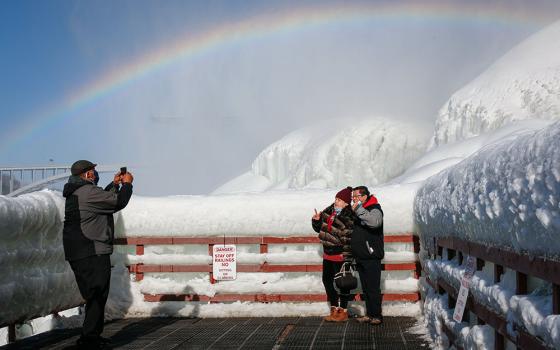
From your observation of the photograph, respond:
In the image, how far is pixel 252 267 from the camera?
1102cm

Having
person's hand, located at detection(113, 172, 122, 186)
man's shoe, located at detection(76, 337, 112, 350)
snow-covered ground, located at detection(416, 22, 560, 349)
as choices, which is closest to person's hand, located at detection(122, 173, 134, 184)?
person's hand, located at detection(113, 172, 122, 186)

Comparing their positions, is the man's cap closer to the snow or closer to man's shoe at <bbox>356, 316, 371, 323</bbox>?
the snow

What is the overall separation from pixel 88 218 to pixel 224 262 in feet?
11.6

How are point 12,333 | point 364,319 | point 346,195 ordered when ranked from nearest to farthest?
1. point 12,333
2. point 364,319
3. point 346,195

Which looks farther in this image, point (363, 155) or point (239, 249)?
point (363, 155)

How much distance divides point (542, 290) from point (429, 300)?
4.91 metres

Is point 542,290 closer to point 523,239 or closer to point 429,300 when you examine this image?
point 523,239

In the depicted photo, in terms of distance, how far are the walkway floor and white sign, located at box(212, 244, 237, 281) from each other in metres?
0.75

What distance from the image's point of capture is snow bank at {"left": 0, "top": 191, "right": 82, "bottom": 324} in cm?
828

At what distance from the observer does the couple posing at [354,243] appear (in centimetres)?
945

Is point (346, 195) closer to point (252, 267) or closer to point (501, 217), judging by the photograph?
point (252, 267)

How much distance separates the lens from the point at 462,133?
42.6m

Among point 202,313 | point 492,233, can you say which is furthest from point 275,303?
point 492,233

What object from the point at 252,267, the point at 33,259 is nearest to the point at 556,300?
the point at 33,259
